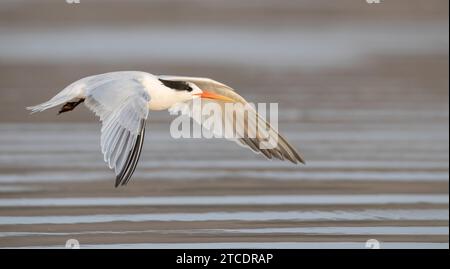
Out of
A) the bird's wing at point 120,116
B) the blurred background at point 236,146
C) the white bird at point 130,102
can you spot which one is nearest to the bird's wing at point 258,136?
the white bird at point 130,102

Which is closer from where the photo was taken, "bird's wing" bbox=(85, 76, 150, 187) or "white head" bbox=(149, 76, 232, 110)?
"bird's wing" bbox=(85, 76, 150, 187)

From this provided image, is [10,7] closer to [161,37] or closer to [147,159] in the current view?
[161,37]

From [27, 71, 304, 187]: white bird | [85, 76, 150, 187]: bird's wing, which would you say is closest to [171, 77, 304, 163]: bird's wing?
[27, 71, 304, 187]: white bird

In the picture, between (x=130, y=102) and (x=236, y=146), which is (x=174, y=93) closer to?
(x=130, y=102)

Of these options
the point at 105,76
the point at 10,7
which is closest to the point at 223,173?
the point at 105,76

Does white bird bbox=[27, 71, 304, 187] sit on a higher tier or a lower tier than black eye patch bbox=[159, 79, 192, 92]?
lower

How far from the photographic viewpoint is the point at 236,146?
290 inches

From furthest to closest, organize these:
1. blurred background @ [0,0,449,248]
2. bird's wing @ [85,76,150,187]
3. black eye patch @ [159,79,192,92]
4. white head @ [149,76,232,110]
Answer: black eye patch @ [159,79,192,92]
white head @ [149,76,232,110]
blurred background @ [0,0,449,248]
bird's wing @ [85,76,150,187]

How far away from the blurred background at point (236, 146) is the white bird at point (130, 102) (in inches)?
14.0

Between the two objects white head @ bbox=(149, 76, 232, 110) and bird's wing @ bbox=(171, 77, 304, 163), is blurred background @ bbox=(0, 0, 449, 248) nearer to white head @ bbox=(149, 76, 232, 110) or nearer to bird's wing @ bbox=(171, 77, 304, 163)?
bird's wing @ bbox=(171, 77, 304, 163)

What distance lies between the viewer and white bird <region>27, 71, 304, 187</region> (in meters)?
5.34

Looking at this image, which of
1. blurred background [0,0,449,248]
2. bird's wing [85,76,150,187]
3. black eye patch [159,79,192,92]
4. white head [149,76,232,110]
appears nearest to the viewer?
bird's wing [85,76,150,187]

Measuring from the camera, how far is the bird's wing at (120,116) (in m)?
5.30

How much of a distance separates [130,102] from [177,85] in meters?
0.64
